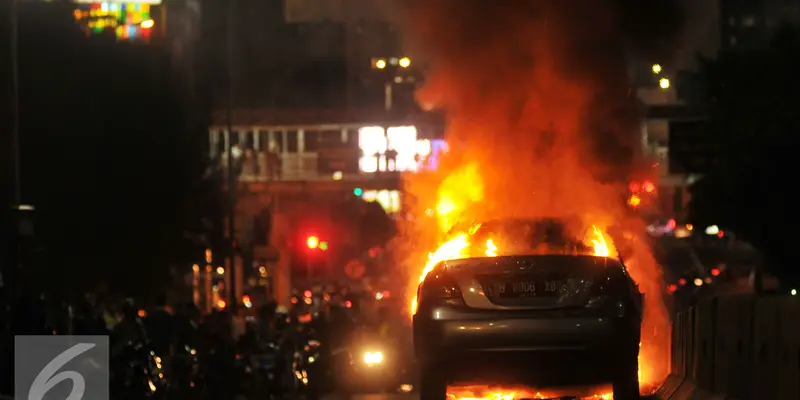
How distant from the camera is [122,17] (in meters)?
53.4

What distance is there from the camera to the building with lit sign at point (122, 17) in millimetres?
41969

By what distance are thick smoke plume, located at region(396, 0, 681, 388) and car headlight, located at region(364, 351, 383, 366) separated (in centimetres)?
275

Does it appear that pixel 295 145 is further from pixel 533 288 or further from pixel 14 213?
pixel 533 288

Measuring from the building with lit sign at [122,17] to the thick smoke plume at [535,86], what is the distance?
57.0 ft

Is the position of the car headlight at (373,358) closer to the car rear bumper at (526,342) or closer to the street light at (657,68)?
the street light at (657,68)

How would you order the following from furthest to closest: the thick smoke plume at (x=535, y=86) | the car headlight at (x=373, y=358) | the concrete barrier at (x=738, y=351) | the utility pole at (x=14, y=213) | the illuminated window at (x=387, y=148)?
1. the illuminated window at (x=387, y=148)
2. the thick smoke plume at (x=535, y=86)
3. the car headlight at (x=373, y=358)
4. the utility pole at (x=14, y=213)
5. the concrete barrier at (x=738, y=351)

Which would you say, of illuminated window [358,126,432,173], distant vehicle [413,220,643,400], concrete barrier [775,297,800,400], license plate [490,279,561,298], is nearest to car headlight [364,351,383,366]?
distant vehicle [413,220,643,400]

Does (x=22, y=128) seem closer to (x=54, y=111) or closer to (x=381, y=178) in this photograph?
(x=54, y=111)

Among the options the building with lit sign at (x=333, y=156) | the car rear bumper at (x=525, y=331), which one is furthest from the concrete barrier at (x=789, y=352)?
the building with lit sign at (x=333, y=156)

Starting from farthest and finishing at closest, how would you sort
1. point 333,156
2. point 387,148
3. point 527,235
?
point 333,156
point 387,148
point 527,235

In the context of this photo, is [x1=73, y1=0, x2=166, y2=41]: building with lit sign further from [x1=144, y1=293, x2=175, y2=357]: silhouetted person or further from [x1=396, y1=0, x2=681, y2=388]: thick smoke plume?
[x1=144, y1=293, x2=175, y2=357]: silhouetted person

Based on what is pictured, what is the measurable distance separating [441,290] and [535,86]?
458 inches

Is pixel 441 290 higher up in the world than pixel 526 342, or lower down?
higher up

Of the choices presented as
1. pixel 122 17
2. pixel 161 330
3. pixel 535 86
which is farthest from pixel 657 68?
pixel 122 17
